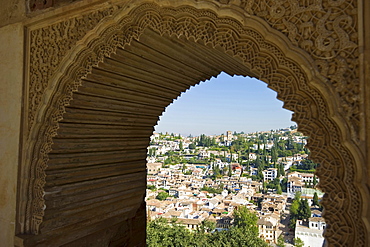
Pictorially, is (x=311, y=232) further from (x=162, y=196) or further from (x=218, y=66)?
(x=218, y=66)

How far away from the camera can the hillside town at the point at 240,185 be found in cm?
2839

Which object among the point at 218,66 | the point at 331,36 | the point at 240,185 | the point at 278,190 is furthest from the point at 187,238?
the point at 278,190

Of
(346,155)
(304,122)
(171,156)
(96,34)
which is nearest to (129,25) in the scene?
(96,34)

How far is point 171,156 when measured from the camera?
54.9 metres

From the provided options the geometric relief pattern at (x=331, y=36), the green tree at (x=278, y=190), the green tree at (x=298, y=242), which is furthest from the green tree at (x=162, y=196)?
the geometric relief pattern at (x=331, y=36)

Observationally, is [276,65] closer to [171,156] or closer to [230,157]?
[230,157]

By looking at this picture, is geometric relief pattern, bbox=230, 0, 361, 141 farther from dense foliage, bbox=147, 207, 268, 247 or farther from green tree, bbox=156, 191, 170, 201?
green tree, bbox=156, 191, 170, 201

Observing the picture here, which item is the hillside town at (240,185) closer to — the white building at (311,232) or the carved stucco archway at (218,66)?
the white building at (311,232)

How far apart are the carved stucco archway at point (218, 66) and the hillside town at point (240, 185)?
1408 centimetres

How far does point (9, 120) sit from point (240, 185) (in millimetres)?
36838

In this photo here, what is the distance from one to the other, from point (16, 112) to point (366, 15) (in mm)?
2923

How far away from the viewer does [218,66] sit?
338cm

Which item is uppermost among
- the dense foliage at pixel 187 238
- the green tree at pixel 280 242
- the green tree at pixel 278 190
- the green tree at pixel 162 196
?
the dense foliage at pixel 187 238

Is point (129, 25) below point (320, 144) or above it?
above
